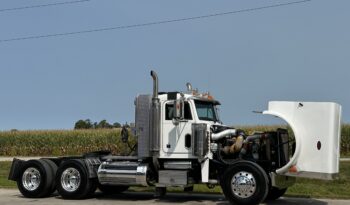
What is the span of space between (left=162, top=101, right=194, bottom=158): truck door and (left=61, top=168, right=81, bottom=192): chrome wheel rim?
272 cm

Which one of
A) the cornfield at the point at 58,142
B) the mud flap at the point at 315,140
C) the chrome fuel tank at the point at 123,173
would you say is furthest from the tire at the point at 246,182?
the cornfield at the point at 58,142

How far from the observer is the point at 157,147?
15.2 m

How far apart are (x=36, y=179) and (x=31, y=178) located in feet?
0.59

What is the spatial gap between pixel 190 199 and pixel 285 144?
10.4 feet

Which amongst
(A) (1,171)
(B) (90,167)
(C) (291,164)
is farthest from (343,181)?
(A) (1,171)

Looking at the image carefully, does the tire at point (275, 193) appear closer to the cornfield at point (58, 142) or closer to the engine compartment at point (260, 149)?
the engine compartment at point (260, 149)

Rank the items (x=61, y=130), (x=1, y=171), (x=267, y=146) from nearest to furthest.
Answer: (x=267, y=146) → (x=1, y=171) → (x=61, y=130)

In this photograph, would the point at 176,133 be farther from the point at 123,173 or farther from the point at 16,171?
the point at 16,171

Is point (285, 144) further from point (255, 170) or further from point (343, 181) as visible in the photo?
point (343, 181)

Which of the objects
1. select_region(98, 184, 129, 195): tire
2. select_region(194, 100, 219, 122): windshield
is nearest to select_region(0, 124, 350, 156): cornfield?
select_region(98, 184, 129, 195): tire

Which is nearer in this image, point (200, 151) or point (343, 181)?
point (200, 151)

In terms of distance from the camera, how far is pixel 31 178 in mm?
16953

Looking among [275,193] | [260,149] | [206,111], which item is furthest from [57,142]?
[260,149]

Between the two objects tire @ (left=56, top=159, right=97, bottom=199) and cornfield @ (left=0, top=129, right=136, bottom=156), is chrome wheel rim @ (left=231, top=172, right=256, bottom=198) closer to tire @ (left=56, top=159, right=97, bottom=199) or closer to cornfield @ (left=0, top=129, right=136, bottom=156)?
tire @ (left=56, top=159, right=97, bottom=199)
